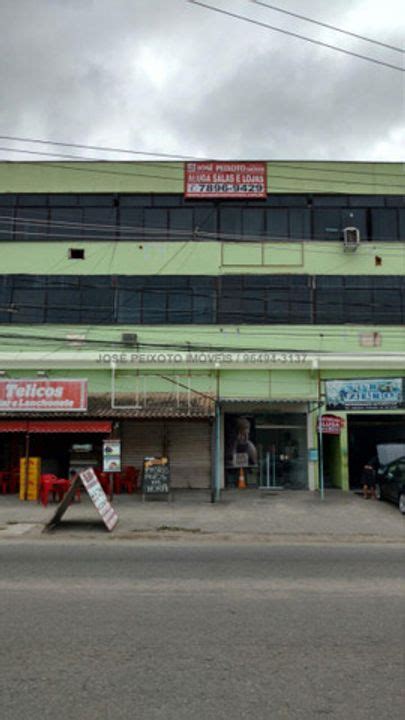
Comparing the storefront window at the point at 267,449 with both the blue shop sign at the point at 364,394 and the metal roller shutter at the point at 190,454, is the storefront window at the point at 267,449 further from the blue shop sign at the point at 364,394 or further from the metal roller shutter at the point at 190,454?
the blue shop sign at the point at 364,394

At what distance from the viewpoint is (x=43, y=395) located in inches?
791

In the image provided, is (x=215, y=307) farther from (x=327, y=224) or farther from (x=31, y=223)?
(x=31, y=223)

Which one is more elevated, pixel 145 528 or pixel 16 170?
pixel 16 170

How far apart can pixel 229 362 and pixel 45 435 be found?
7754mm

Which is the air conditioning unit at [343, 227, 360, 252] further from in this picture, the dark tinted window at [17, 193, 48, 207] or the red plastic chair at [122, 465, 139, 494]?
the dark tinted window at [17, 193, 48, 207]

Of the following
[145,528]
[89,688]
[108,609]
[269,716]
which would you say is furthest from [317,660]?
[145,528]

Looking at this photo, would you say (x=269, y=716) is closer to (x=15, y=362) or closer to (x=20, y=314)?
(x=15, y=362)

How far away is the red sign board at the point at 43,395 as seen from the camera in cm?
2002

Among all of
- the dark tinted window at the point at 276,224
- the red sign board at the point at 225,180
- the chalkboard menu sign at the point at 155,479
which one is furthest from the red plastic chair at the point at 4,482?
the dark tinted window at the point at 276,224

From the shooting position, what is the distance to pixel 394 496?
18.1 meters

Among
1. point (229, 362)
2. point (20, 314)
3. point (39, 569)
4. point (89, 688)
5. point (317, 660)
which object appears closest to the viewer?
point (89, 688)

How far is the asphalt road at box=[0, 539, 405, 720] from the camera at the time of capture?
4258 mm

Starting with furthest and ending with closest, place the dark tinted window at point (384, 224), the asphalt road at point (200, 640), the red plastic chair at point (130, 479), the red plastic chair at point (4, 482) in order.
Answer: the dark tinted window at point (384, 224) < the red plastic chair at point (130, 479) < the red plastic chair at point (4, 482) < the asphalt road at point (200, 640)

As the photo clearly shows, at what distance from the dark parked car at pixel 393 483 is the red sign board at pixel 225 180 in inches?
513
